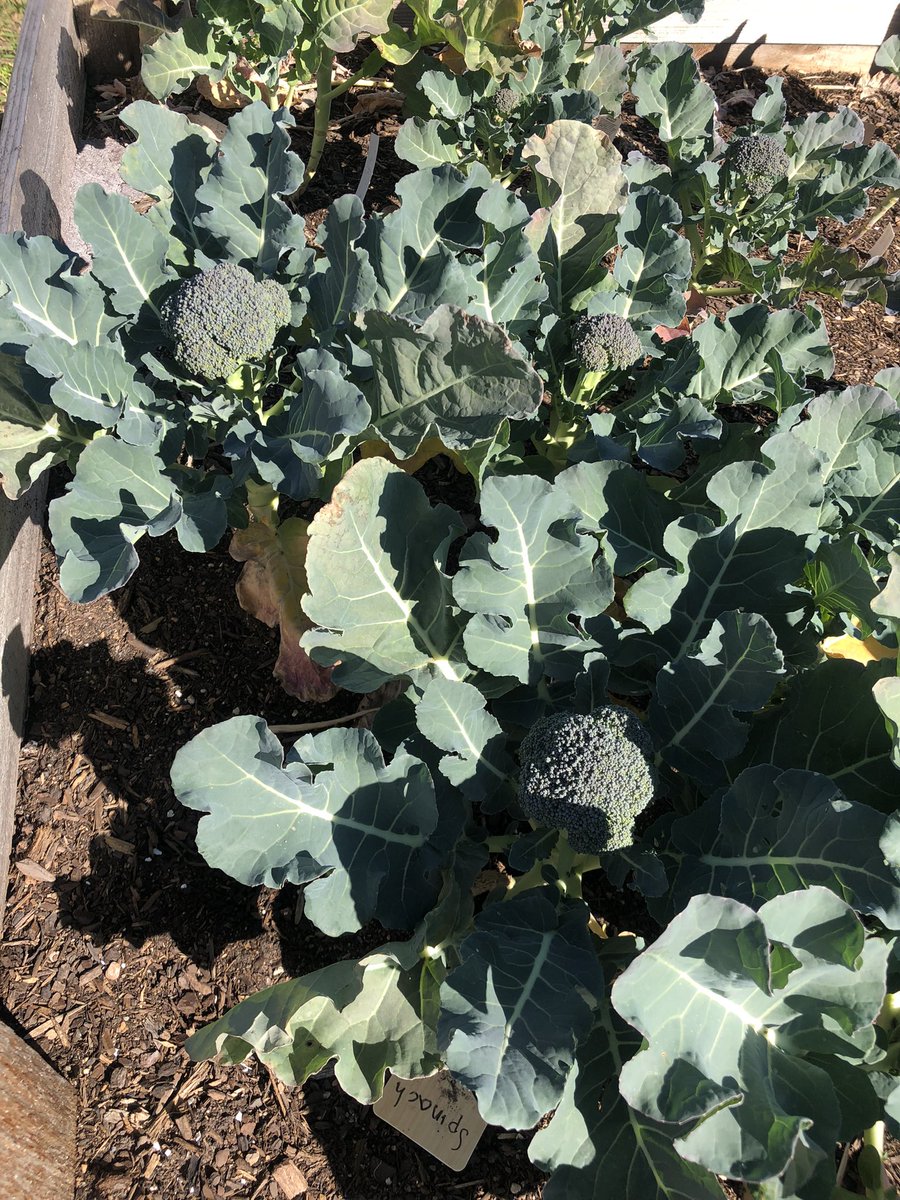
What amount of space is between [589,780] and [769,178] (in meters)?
2.53

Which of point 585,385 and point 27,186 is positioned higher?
point 27,186

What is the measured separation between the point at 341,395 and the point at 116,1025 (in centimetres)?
171

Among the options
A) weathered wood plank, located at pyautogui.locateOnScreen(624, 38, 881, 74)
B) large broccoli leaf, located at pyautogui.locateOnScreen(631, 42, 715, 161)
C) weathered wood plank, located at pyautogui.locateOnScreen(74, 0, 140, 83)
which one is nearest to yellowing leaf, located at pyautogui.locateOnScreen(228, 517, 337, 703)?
large broccoli leaf, located at pyautogui.locateOnScreen(631, 42, 715, 161)

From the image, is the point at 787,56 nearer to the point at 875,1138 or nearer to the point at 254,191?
the point at 254,191

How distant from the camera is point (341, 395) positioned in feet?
6.66

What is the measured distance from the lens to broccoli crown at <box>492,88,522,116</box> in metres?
3.32

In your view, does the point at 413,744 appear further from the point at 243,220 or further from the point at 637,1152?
the point at 243,220

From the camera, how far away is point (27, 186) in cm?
298

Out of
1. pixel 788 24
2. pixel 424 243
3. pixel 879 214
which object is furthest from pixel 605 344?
pixel 788 24

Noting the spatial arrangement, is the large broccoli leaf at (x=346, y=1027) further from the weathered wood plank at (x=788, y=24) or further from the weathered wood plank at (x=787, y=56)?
the weathered wood plank at (x=787, y=56)

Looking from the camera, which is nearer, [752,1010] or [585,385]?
[752,1010]

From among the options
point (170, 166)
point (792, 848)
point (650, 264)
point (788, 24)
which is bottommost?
point (792, 848)

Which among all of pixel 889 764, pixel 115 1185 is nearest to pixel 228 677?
pixel 115 1185

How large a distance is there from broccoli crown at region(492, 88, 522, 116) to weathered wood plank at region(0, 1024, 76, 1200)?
341 cm
